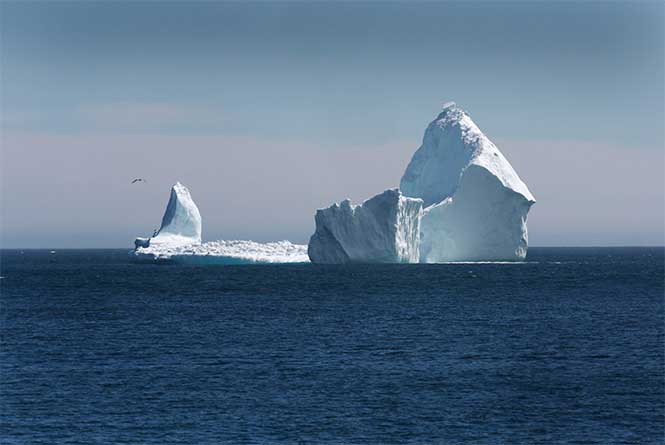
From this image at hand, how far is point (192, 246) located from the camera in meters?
94.9

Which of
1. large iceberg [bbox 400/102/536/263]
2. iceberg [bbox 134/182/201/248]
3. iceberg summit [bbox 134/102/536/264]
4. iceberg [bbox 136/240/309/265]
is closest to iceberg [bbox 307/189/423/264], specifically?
iceberg summit [bbox 134/102/536/264]

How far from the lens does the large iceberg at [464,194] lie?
7600cm

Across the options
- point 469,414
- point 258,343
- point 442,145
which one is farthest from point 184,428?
point 442,145

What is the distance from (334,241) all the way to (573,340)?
42571mm

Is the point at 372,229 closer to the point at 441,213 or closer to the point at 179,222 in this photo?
the point at 441,213

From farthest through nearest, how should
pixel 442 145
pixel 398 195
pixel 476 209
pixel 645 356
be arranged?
pixel 442 145 → pixel 476 209 → pixel 398 195 → pixel 645 356

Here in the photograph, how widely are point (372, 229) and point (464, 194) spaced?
8.84m

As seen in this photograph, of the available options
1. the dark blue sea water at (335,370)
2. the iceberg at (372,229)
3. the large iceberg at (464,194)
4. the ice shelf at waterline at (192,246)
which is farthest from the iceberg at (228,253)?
the dark blue sea water at (335,370)

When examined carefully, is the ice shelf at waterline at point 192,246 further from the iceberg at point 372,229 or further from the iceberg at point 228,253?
the iceberg at point 372,229

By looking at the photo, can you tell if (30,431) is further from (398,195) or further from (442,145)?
(442,145)

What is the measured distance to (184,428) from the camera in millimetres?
21750

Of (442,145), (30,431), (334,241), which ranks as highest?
(442,145)

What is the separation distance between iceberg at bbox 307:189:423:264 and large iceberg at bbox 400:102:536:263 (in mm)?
3359

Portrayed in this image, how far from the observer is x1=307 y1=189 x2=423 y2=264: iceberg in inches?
2881
